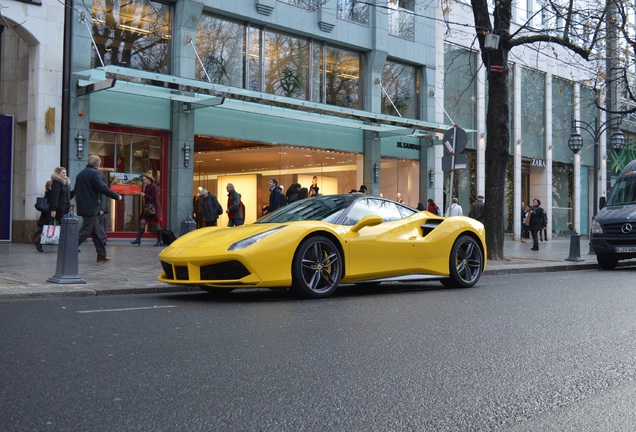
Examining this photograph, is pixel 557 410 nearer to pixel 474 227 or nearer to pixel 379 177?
pixel 474 227

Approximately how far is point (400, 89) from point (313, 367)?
24.3m

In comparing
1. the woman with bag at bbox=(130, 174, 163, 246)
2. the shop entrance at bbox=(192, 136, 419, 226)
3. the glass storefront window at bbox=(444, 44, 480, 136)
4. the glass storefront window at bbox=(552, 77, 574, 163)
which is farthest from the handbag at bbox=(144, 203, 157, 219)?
the glass storefront window at bbox=(552, 77, 574, 163)

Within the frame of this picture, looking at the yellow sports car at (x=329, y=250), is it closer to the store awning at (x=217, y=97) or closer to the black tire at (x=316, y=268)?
the black tire at (x=316, y=268)

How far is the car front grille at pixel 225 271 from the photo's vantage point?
8.46m

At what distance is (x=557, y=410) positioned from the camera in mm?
3855

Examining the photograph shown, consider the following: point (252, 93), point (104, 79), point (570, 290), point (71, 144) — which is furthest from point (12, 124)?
point (570, 290)

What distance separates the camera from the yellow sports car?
8516 mm

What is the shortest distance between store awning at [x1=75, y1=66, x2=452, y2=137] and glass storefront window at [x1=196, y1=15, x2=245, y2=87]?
136 cm

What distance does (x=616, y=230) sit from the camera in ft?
53.1

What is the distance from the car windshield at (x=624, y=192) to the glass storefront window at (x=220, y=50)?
11.0m

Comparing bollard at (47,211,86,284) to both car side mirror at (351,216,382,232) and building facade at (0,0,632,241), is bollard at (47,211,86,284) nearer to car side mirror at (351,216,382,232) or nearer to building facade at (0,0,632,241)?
car side mirror at (351,216,382,232)

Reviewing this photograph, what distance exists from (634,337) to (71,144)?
52.4ft

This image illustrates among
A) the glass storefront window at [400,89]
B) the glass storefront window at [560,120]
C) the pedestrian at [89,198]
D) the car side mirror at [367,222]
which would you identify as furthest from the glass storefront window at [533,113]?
the car side mirror at [367,222]

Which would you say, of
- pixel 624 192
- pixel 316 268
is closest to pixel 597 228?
pixel 624 192
